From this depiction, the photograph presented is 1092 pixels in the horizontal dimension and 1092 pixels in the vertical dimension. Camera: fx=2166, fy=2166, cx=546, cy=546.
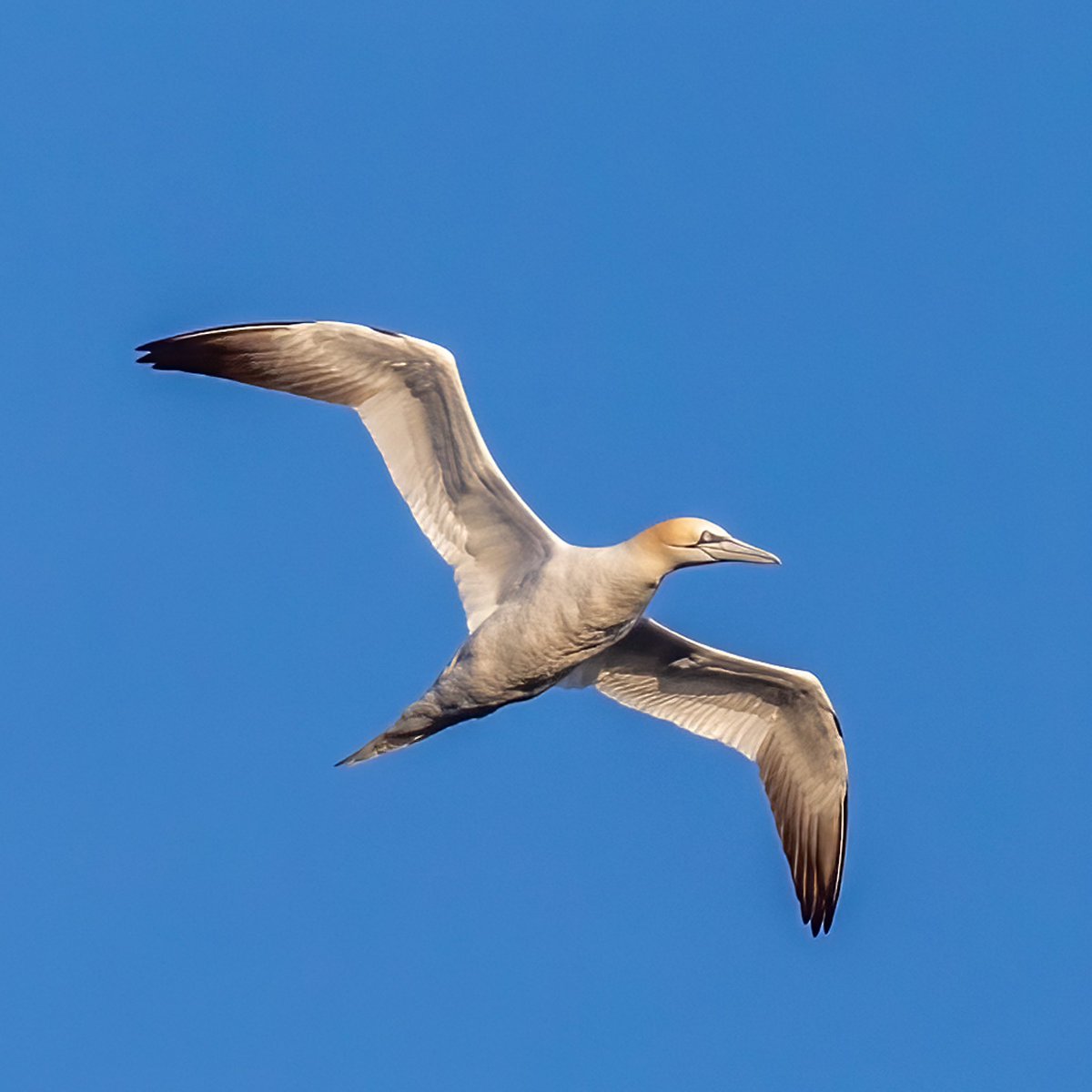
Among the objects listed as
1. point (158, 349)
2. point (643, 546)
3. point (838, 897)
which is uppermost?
point (158, 349)

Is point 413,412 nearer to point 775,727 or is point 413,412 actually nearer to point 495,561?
point 495,561

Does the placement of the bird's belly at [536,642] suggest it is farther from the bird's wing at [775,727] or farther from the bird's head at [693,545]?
the bird's wing at [775,727]

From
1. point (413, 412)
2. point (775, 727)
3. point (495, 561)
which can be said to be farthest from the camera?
point (775, 727)

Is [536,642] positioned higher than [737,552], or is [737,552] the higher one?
[737,552]

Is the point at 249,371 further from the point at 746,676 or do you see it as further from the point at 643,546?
the point at 746,676

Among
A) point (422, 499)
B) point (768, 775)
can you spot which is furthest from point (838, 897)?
point (422, 499)

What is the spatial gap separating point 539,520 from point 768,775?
3.42 m

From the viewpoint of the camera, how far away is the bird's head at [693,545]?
15367 millimetres

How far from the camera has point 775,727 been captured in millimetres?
18078

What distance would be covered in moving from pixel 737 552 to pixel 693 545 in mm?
378

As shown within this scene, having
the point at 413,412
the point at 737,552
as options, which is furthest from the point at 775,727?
the point at 413,412

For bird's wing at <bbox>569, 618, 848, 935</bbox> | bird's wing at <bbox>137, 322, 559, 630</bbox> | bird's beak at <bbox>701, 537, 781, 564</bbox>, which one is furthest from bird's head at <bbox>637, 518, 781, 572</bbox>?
bird's wing at <bbox>569, 618, 848, 935</bbox>

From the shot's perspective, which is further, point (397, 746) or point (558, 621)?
point (397, 746)

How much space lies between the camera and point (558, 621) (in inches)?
612
